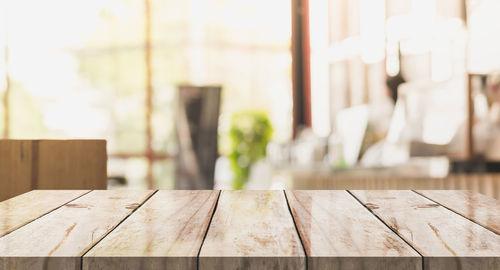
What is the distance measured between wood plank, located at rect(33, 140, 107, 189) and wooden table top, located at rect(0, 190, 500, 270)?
299mm

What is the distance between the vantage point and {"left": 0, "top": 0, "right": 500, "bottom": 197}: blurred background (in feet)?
11.6

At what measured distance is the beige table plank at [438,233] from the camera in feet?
2.50

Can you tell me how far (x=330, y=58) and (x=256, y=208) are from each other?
18.4 feet

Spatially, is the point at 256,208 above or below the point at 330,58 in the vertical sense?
below

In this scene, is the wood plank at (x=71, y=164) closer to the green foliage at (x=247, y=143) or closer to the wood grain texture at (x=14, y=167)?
the wood grain texture at (x=14, y=167)

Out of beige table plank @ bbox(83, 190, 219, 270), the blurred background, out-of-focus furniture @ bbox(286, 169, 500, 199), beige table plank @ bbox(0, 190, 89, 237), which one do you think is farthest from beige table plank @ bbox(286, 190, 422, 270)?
the blurred background

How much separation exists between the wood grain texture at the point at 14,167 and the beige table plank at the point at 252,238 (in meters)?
0.67

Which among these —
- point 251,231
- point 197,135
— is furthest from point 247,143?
point 251,231

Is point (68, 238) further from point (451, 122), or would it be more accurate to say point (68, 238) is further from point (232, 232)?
point (451, 122)

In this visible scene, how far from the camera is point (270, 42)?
8.27 m

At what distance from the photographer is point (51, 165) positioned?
1.67 m

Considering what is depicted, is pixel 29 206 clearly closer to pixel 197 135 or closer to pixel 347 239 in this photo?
pixel 347 239

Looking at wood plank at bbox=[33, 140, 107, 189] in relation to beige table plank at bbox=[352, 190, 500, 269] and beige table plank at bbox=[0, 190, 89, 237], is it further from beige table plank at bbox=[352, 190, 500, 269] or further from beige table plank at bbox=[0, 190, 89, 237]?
beige table plank at bbox=[352, 190, 500, 269]

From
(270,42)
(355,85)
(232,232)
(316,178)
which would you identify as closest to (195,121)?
(316,178)
